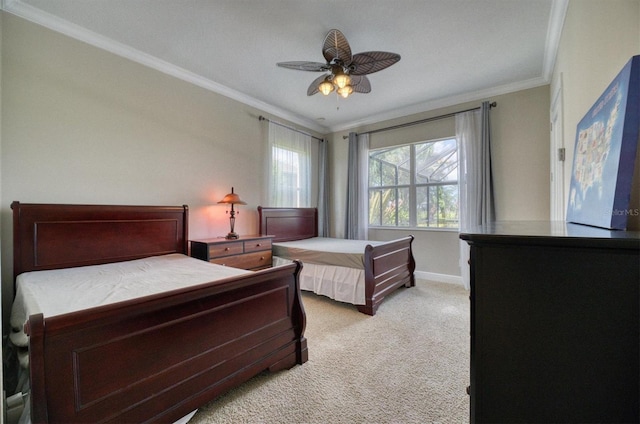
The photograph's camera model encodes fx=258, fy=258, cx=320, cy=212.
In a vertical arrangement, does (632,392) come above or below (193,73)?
below

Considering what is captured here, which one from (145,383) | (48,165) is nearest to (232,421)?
(145,383)

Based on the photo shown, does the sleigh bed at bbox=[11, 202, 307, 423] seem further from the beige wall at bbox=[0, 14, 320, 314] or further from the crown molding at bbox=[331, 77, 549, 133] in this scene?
the crown molding at bbox=[331, 77, 549, 133]

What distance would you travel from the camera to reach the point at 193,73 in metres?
3.13

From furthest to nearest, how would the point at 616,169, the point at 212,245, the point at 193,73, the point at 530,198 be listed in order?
the point at 530,198 → the point at 193,73 → the point at 212,245 → the point at 616,169

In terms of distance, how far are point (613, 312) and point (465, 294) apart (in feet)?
10.4

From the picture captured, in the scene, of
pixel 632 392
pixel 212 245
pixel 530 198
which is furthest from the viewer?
pixel 530 198

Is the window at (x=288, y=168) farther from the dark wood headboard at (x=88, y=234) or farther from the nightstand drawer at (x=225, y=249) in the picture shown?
the dark wood headboard at (x=88, y=234)

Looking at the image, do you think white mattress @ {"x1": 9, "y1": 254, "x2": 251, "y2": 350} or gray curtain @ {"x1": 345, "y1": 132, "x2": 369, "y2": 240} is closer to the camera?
white mattress @ {"x1": 9, "y1": 254, "x2": 251, "y2": 350}

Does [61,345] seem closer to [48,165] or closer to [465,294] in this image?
[48,165]

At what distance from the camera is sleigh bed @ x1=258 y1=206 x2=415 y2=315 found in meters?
2.86

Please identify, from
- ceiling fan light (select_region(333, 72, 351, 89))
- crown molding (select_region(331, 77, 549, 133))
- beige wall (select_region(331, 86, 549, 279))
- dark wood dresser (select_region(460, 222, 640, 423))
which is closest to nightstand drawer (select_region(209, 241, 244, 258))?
ceiling fan light (select_region(333, 72, 351, 89))

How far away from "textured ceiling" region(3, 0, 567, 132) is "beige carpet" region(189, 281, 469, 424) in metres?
2.77

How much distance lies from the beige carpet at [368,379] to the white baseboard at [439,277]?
124 cm

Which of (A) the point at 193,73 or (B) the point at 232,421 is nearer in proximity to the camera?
(B) the point at 232,421
